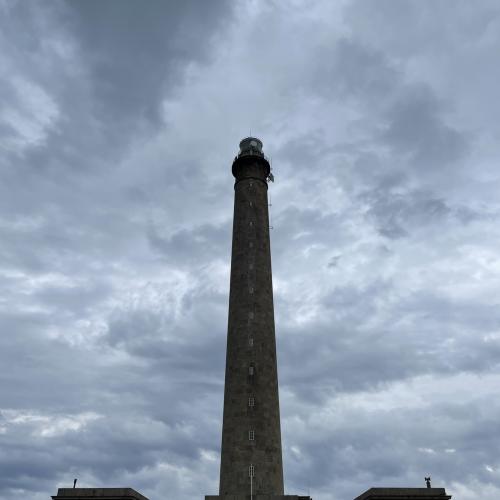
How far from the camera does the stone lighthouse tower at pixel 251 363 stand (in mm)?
58688

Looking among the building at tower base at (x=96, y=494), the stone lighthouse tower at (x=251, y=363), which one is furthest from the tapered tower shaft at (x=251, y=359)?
the building at tower base at (x=96, y=494)

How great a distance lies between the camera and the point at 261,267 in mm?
69812

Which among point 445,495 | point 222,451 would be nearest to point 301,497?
point 222,451

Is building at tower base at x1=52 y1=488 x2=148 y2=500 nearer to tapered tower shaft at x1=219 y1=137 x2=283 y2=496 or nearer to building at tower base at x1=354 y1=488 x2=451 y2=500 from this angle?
tapered tower shaft at x1=219 y1=137 x2=283 y2=496

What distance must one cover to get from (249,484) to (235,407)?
27.0 ft

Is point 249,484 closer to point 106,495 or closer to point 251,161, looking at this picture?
point 106,495

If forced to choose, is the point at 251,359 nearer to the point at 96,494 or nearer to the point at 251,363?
the point at 251,363

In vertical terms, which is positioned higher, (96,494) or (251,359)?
(251,359)

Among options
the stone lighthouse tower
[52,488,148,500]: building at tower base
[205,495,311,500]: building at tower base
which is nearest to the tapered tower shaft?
the stone lighthouse tower

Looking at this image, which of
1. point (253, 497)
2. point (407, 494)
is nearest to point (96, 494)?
point (253, 497)

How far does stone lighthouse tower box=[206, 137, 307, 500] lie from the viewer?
58688 mm

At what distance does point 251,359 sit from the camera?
6359cm

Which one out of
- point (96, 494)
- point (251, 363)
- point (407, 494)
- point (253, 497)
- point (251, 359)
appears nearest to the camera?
point (407, 494)

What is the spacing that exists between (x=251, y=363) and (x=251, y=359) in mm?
468
